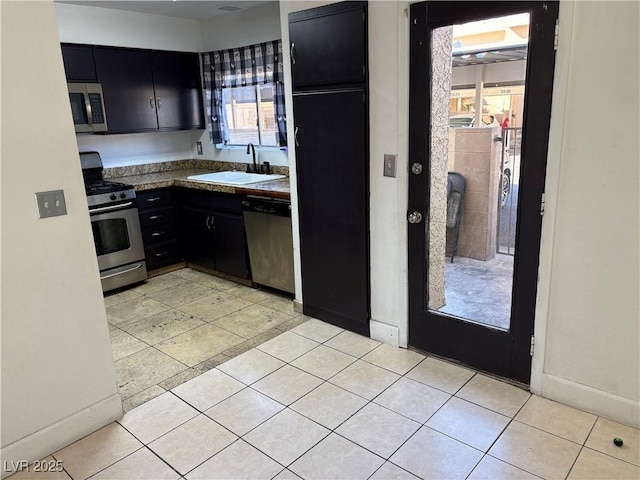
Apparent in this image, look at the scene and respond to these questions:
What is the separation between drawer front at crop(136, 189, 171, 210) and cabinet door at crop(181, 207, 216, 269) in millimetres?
186

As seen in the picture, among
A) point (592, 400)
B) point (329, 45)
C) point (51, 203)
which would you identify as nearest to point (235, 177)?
point (329, 45)

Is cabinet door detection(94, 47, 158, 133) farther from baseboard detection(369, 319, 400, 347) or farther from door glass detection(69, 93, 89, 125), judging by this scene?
baseboard detection(369, 319, 400, 347)

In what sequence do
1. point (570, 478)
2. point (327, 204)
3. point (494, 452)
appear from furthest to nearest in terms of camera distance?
point (327, 204) → point (494, 452) → point (570, 478)

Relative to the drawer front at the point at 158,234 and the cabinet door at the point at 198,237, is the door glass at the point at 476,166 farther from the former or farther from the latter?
the drawer front at the point at 158,234

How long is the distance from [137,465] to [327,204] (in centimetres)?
185

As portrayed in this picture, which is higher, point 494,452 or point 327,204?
point 327,204

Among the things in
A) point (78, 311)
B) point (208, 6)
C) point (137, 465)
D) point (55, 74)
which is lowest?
point (137, 465)

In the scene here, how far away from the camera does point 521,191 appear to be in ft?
7.65

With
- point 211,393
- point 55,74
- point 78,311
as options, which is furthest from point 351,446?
Result: point 55,74

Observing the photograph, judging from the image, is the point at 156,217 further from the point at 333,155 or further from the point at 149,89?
the point at 333,155

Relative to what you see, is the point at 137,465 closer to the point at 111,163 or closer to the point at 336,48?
the point at 336,48

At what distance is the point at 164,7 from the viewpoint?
14.0 ft

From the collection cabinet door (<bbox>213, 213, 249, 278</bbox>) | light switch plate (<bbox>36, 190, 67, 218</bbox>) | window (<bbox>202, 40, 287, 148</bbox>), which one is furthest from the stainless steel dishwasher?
light switch plate (<bbox>36, 190, 67, 218</bbox>)

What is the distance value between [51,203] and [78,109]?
2401 mm
